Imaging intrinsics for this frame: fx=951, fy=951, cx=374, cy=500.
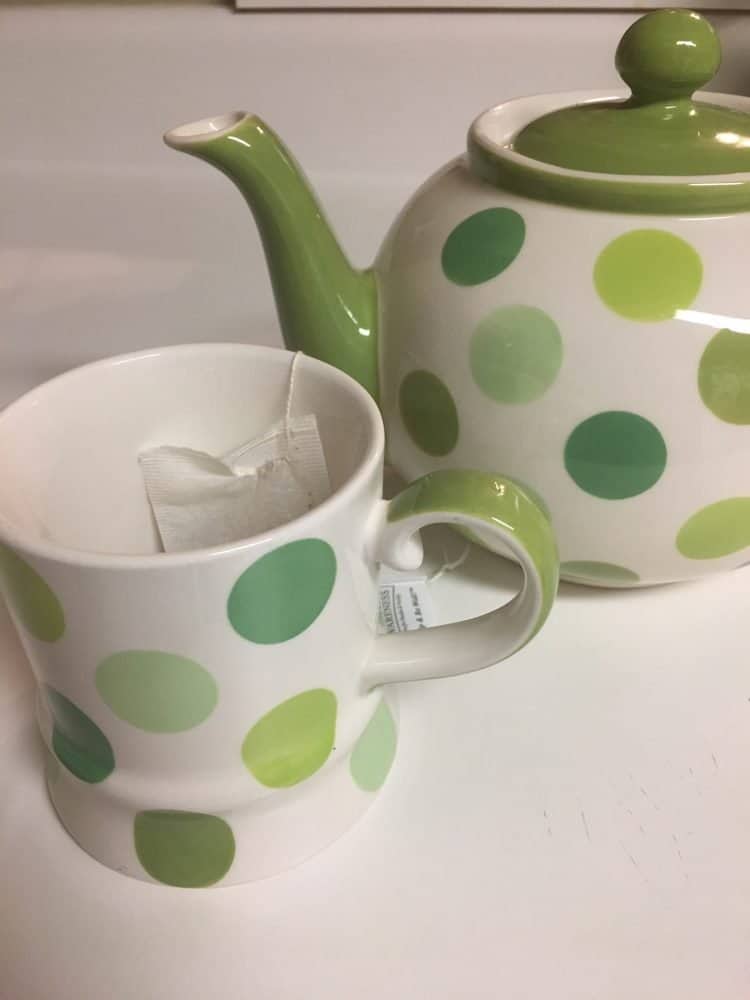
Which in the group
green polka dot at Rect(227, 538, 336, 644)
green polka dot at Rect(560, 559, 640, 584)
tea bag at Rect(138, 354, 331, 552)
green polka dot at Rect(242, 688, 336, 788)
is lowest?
green polka dot at Rect(560, 559, 640, 584)

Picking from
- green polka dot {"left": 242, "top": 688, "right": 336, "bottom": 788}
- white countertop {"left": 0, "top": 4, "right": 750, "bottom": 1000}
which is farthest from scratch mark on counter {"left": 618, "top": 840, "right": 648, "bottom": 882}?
green polka dot {"left": 242, "top": 688, "right": 336, "bottom": 788}

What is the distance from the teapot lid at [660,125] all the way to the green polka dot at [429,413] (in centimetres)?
10

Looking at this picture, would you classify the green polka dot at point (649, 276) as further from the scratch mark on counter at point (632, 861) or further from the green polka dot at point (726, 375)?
the scratch mark on counter at point (632, 861)

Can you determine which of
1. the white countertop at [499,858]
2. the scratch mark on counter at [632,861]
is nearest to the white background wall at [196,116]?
the white countertop at [499,858]

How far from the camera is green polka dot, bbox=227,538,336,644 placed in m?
0.27

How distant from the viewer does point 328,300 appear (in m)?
0.43

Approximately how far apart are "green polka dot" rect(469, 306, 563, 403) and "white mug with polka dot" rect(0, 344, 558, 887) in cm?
A: 6

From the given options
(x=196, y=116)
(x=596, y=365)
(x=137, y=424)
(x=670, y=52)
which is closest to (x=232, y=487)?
(x=137, y=424)

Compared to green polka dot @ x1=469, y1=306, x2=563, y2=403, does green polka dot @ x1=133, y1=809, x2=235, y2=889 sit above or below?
below

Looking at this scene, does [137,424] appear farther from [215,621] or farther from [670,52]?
[670,52]

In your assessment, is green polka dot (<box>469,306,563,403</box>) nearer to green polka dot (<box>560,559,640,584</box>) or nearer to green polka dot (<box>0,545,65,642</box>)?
green polka dot (<box>560,559,640,584</box>)

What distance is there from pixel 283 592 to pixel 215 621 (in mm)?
21

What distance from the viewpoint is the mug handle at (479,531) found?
30 cm

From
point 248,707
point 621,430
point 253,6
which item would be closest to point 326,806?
point 248,707
